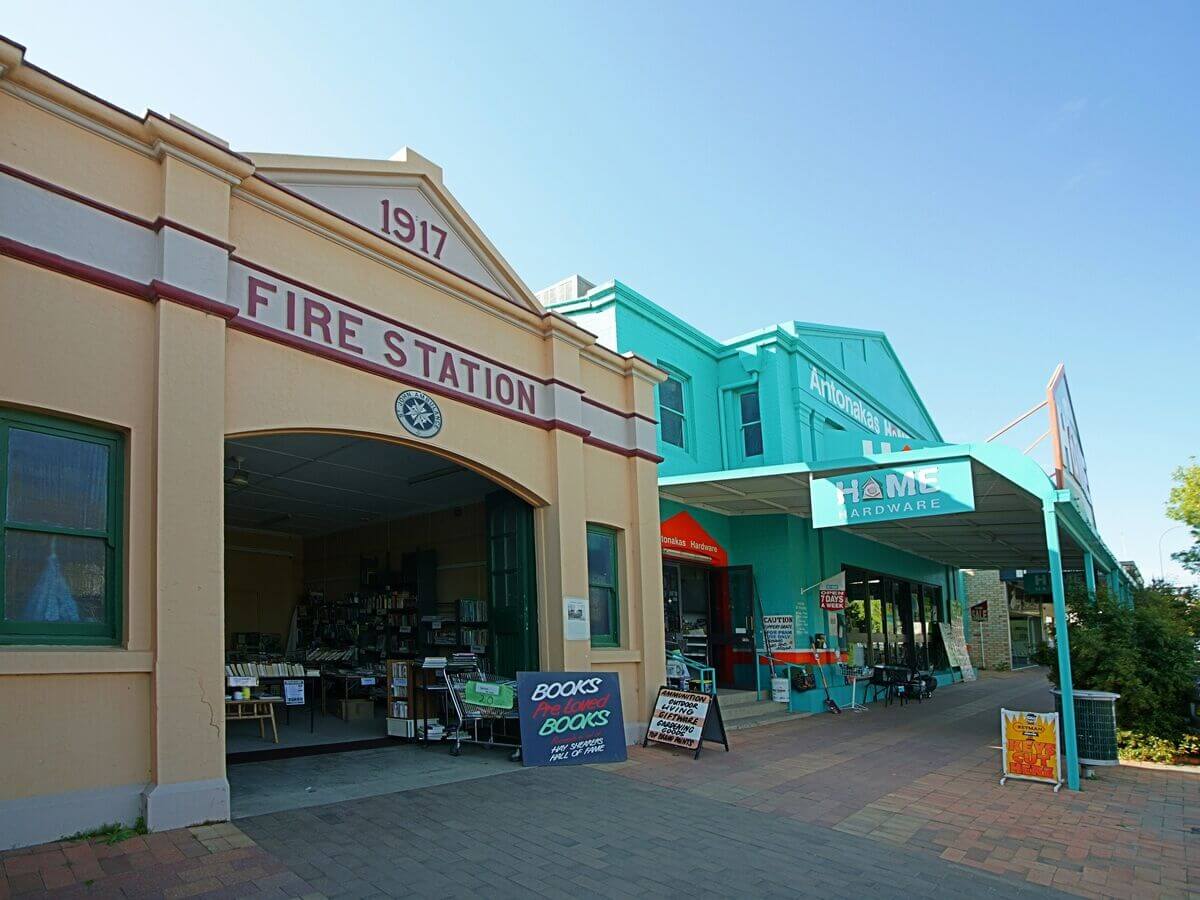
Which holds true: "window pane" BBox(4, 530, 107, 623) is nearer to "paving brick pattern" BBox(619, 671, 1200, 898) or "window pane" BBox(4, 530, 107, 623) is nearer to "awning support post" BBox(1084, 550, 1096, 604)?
"paving brick pattern" BBox(619, 671, 1200, 898)

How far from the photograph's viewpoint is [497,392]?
30.3 ft

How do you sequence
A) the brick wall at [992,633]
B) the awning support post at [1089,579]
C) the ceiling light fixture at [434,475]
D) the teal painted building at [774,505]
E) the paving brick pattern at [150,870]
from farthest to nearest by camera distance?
the brick wall at [992,633]
the teal painted building at [774,505]
the awning support post at [1089,579]
the ceiling light fixture at [434,475]
the paving brick pattern at [150,870]

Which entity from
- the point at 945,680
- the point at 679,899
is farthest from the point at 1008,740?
the point at 945,680

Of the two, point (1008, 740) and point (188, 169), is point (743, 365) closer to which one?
point (1008, 740)

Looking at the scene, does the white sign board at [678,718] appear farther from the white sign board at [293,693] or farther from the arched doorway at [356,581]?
the white sign board at [293,693]

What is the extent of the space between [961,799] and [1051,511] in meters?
3.23

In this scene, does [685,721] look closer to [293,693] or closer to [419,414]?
[293,693]

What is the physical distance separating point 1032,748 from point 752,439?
8207 mm

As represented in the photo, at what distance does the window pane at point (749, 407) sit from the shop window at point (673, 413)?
158 centimetres

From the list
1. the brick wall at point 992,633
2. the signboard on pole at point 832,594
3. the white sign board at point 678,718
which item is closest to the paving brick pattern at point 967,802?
the white sign board at point 678,718

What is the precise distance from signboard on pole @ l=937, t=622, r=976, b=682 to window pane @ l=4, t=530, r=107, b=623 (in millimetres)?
20628

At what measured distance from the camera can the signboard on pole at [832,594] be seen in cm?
1506

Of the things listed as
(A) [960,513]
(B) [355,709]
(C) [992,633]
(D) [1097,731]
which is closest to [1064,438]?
(A) [960,513]

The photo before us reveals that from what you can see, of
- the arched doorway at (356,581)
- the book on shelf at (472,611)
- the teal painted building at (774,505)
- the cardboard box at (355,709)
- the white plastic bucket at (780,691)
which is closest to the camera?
the arched doorway at (356,581)
